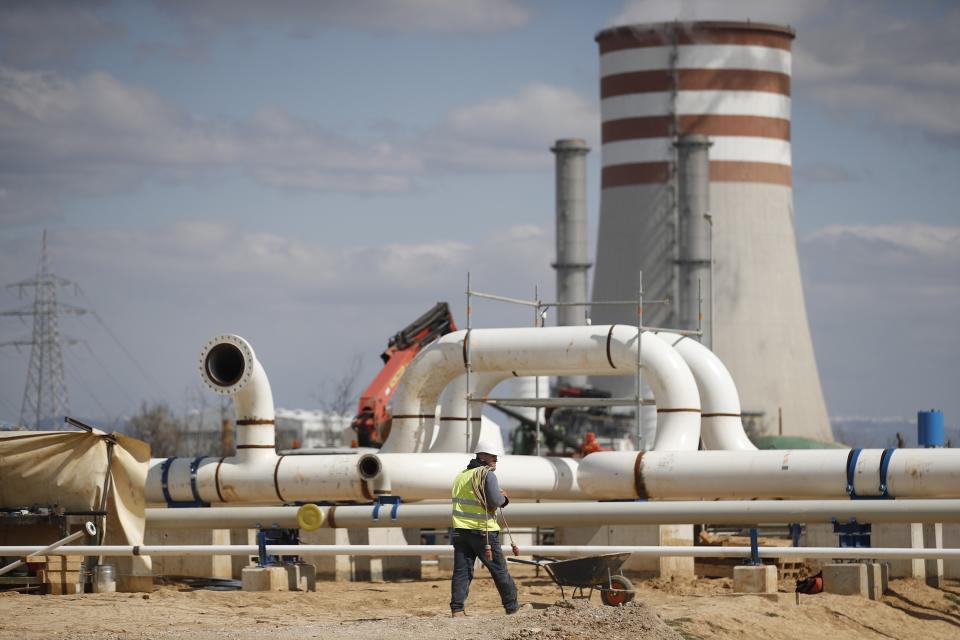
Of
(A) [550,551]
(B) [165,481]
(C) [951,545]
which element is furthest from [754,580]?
(B) [165,481]

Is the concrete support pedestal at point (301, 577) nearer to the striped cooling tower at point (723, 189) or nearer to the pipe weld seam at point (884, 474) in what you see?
the pipe weld seam at point (884, 474)

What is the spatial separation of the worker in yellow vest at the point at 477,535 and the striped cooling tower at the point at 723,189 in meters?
41.4

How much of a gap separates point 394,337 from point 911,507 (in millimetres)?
14077

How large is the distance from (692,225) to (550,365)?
1271 inches

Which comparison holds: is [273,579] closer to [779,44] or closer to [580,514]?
[580,514]

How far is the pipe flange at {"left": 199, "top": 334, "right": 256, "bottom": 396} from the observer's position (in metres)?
23.2

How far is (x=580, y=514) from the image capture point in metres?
20.3

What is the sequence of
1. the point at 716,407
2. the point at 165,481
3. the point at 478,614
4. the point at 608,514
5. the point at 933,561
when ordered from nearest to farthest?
the point at 478,614 < the point at 608,514 < the point at 933,561 < the point at 165,481 < the point at 716,407

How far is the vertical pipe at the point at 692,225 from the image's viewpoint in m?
55.4

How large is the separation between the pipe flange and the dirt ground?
3.27m

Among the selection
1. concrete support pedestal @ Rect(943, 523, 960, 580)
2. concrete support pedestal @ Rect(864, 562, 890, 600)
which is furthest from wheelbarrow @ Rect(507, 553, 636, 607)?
concrete support pedestal @ Rect(943, 523, 960, 580)

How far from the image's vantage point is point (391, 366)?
31375mm

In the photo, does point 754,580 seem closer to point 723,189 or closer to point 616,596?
point 616,596

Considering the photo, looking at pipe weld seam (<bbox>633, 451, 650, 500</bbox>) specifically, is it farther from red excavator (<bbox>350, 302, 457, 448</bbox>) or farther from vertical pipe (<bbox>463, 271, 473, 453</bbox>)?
red excavator (<bbox>350, 302, 457, 448</bbox>)
